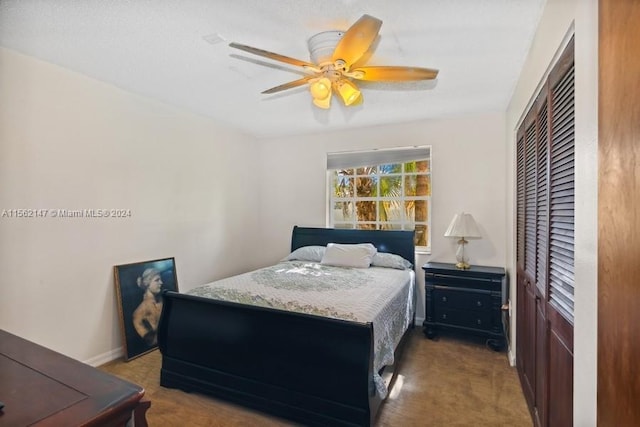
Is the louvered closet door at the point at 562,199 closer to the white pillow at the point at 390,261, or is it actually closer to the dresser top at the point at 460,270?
the dresser top at the point at 460,270

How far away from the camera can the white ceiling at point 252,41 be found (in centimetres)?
173

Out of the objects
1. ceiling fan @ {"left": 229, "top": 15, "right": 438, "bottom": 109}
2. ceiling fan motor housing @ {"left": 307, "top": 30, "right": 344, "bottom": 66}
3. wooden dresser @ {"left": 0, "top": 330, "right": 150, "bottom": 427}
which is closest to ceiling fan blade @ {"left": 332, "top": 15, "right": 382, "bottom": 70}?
ceiling fan @ {"left": 229, "top": 15, "right": 438, "bottom": 109}

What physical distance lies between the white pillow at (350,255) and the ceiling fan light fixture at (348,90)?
179 centimetres

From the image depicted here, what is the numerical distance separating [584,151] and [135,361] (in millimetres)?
3423

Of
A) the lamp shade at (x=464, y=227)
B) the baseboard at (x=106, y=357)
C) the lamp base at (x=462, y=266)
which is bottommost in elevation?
the baseboard at (x=106, y=357)

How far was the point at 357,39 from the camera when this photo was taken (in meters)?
1.64

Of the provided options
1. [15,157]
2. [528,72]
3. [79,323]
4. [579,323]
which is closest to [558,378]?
[579,323]

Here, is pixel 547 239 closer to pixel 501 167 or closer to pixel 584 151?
pixel 584 151

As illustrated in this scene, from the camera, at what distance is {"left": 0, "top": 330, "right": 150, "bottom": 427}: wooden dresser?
0.73m

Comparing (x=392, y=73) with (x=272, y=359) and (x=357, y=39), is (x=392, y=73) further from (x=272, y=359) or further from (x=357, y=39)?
(x=272, y=359)

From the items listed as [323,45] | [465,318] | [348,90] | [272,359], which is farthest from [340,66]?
[465,318]

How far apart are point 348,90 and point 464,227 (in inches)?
78.9

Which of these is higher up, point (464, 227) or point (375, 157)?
point (375, 157)

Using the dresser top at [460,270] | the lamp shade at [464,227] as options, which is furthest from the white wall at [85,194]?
the lamp shade at [464,227]
